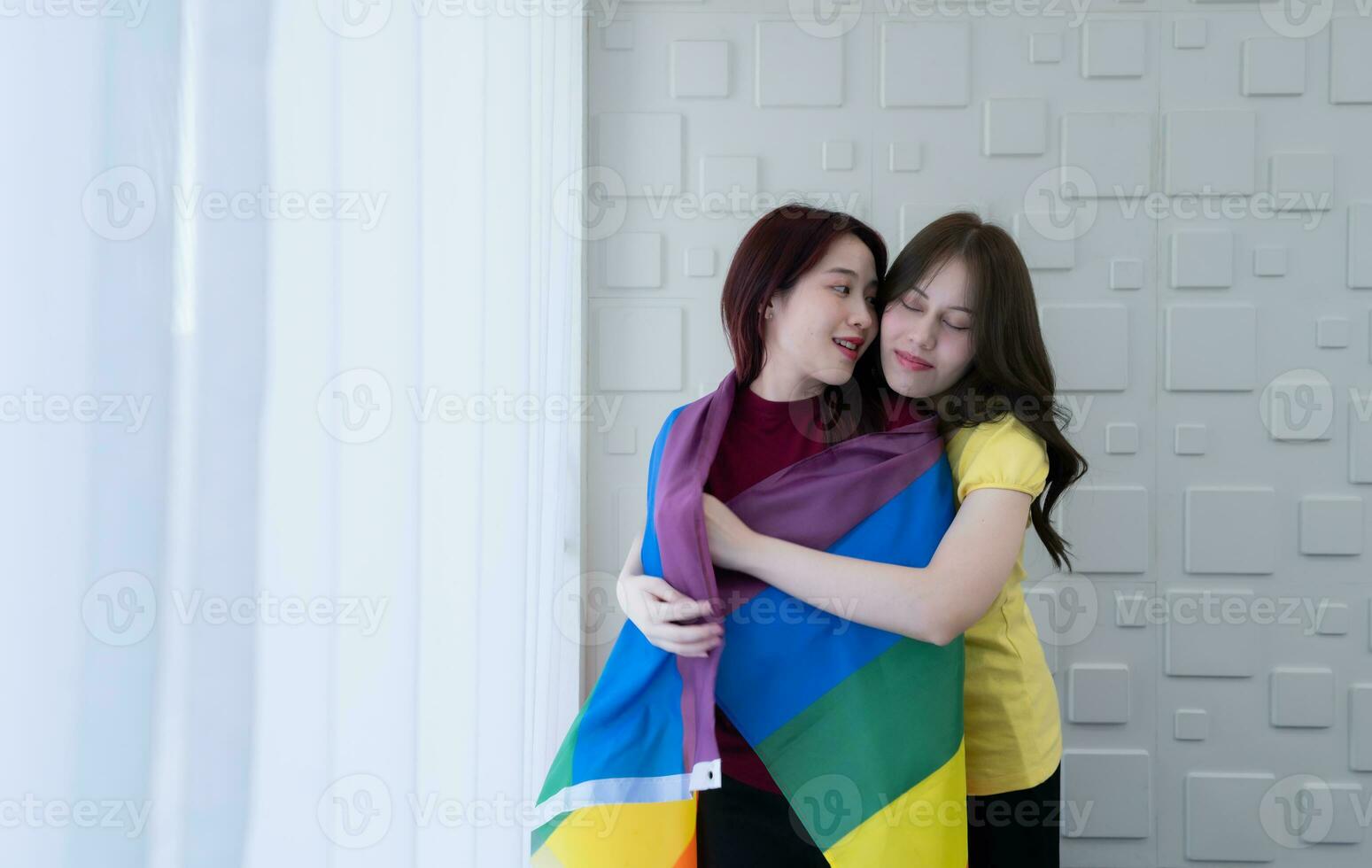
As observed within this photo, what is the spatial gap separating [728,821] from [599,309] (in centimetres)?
134

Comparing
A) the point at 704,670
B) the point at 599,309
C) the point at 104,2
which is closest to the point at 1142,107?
the point at 599,309

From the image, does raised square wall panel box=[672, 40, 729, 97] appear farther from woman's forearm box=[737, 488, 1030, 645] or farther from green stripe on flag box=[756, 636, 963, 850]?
green stripe on flag box=[756, 636, 963, 850]

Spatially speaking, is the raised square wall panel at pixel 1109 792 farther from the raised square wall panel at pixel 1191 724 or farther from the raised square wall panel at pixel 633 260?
the raised square wall panel at pixel 633 260

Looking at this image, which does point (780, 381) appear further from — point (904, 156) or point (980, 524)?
point (904, 156)

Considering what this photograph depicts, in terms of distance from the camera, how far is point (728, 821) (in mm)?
1234

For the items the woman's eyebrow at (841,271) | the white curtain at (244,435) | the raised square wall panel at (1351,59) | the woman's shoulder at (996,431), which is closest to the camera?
the white curtain at (244,435)

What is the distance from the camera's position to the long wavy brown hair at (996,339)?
126 centimetres

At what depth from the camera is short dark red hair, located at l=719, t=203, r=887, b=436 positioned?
1345 millimetres

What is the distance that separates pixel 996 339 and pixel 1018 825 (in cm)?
76

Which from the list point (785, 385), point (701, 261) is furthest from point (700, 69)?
point (785, 385)

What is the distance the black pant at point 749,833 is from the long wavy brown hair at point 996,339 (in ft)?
1.95

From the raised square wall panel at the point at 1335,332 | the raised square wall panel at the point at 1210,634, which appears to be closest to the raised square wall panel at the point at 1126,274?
the raised square wall panel at the point at 1335,332

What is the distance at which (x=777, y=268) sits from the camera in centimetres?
135

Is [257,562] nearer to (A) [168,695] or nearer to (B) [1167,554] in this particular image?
(A) [168,695]
